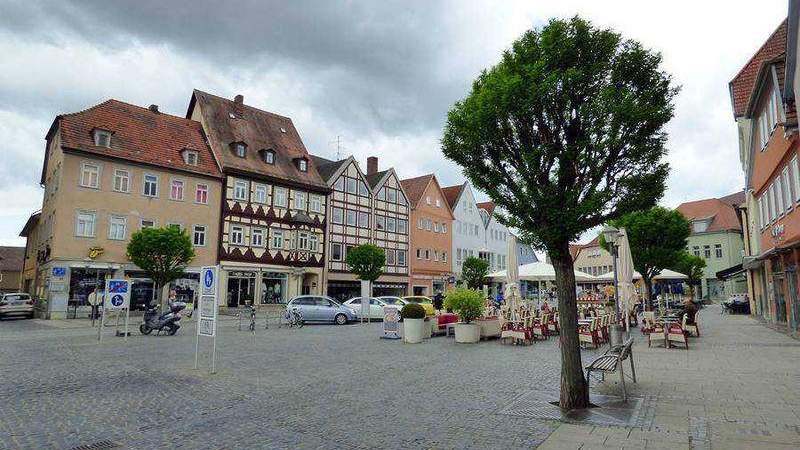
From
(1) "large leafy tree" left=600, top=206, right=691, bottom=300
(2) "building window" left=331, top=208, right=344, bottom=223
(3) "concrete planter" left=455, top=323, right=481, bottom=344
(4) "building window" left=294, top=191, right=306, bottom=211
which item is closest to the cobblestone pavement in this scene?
(3) "concrete planter" left=455, top=323, right=481, bottom=344

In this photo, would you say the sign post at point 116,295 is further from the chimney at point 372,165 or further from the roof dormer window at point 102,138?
the chimney at point 372,165

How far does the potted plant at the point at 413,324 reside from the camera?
642 inches

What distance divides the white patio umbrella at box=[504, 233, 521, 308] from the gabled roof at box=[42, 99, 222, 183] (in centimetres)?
2344

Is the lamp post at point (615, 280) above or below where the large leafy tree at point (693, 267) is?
below

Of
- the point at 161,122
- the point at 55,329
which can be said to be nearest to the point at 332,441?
the point at 55,329

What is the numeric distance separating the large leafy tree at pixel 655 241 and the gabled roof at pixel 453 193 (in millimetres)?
27037

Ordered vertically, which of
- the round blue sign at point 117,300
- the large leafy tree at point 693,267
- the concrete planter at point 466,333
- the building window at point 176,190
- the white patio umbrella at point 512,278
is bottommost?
the concrete planter at point 466,333

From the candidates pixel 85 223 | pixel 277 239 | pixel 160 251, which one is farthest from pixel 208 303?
pixel 277 239

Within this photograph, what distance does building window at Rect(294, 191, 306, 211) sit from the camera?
1539 inches

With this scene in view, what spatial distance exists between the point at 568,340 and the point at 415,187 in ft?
148

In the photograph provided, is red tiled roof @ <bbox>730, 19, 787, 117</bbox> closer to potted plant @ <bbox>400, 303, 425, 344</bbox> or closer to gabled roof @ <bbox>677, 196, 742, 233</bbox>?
potted plant @ <bbox>400, 303, 425, 344</bbox>

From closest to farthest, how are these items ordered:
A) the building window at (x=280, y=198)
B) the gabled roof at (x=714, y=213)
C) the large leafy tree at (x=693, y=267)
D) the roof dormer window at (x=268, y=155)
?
the building window at (x=280, y=198) < the roof dormer window at (x=268, y=155) < the large leafy tree at (x=693, y=267) < the gabled roof at (x=714, y=213)

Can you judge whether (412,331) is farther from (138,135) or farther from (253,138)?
(253,138)

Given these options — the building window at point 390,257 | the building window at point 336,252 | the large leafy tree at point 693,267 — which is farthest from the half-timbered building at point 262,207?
the large leafy tree at point 693,267
